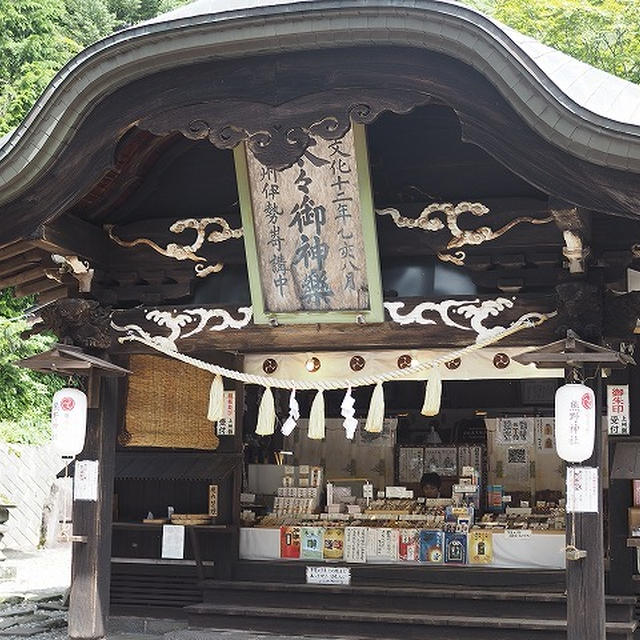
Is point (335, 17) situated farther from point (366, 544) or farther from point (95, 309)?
point (366, 544)

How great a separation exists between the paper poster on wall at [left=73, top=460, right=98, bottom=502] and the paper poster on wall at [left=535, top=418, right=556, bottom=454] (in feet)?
21.7

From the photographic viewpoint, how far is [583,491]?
766 centimetres

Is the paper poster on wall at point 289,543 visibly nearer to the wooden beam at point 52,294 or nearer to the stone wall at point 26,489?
the wooden beam at point 52,294

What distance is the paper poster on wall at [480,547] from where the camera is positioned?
35.7 ft

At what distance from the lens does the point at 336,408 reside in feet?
48.4

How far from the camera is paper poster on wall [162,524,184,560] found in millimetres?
11273

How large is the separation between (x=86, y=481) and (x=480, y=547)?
4.40 m

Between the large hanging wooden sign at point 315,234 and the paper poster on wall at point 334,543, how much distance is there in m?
3.73

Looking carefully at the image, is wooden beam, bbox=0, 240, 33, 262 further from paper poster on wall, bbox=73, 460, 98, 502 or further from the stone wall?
the stone wall

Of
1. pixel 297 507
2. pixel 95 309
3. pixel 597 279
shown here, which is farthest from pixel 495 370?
pixel 95 309

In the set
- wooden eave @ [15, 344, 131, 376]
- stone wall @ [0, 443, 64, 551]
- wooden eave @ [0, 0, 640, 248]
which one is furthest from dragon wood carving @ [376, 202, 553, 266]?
stone wall @ [0, 443, 64, 551]

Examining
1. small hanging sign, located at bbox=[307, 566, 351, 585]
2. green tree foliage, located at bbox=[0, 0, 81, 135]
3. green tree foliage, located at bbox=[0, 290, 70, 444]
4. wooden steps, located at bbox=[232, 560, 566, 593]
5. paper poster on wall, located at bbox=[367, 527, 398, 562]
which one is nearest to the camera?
wooden steps, located at bbox=[232, 560, 566, 593]

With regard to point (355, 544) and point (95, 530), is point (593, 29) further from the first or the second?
point (95, 530)

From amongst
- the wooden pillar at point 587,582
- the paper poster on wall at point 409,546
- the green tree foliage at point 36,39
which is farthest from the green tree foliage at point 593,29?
the wooden pillar at point 587,582
